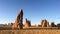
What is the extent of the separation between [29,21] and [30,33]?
36136 mm

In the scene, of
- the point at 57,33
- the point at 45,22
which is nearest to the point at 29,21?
the point at 45,22

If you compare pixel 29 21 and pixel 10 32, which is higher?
pixel 29 21

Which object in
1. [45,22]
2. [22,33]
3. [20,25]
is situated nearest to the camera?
[22,33]

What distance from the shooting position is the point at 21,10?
137ft

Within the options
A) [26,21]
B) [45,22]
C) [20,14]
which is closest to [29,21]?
[26,21]

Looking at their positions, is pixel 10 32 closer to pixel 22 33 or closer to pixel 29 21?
pixel 22 33

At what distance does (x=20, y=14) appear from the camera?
137 feet

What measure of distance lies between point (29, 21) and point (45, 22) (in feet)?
23.8

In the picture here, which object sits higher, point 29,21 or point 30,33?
point 29,21

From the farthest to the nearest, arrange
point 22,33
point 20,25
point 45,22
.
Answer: point 45,22, point 20,25, point 22,33

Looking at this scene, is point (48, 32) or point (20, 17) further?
point (20, 17)

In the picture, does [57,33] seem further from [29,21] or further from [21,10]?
[29,21]

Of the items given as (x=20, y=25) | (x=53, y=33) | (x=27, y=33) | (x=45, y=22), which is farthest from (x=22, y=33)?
(x=45, y=22)

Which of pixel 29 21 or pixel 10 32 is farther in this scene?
pixel 29 21
